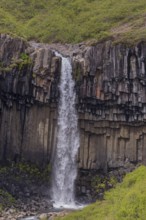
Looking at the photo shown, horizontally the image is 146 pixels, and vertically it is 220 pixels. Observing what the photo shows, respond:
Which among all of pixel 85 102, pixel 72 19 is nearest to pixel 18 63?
pixel 85 102

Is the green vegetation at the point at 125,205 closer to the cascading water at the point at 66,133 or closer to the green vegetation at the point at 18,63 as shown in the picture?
the cascading water at the point at 66,133

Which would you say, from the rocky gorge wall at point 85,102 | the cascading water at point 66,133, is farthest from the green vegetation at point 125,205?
the cascading water at point 66,133

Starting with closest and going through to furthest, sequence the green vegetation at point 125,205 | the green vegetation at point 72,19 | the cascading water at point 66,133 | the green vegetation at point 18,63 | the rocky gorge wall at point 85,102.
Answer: the green vegetation at point 125,205 < the green vegetation at point 18,63 < the rocky gorge wall at point 85,102 < the cascading water at point 66,133 < the green vegetation at point 72,19

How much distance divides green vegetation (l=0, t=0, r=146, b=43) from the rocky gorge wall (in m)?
3.93

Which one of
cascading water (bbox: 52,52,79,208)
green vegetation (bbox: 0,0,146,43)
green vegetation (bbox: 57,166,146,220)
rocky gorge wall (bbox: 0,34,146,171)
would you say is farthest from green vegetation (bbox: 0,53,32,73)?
green vegetation (bbox: 57,166,146,220)

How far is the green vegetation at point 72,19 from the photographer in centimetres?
3972

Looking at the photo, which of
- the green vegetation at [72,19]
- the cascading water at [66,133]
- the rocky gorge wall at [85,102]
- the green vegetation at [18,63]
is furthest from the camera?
the green vegetation at [72,19]

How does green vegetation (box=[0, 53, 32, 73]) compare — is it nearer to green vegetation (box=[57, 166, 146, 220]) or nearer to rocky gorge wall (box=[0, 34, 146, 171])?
rocky gorge wall (box=[0, 34, 146, 171])

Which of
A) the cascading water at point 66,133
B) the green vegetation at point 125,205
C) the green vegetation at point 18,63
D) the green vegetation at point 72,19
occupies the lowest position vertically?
the green vegetation at point 125,205

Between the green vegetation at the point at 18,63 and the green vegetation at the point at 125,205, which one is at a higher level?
the green vegetation at the point at 18,63

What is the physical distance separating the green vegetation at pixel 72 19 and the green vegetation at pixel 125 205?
18.6m

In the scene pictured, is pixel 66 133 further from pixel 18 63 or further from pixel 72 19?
pixel 72 19

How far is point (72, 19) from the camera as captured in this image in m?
47.3

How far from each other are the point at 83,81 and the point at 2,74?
644 cm
